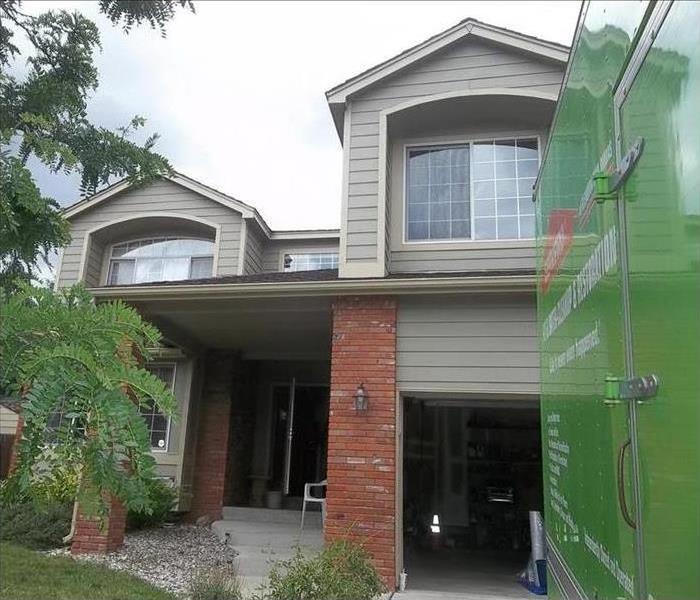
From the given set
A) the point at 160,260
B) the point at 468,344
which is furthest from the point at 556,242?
the point at 160,260

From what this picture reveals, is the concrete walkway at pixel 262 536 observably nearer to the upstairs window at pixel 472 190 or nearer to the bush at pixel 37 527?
the bush at pixel 37 527

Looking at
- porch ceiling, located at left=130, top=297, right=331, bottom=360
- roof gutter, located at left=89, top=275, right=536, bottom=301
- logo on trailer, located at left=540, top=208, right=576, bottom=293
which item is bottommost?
logo on trailer, located at left=540, top=208, right=576, bottom=293

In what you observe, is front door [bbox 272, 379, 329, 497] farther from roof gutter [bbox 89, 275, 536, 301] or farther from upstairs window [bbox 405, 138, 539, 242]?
upstairs window [bbox 405, 138, 539, 242]

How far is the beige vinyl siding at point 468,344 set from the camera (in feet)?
22.3

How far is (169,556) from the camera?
789 centimetres

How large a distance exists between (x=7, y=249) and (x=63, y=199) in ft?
5.68

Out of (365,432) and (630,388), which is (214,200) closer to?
(365,432)

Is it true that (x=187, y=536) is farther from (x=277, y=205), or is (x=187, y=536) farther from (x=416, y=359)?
(x=277, y=205)

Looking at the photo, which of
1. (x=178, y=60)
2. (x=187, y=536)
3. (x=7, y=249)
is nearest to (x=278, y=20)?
(x=178, y=60)

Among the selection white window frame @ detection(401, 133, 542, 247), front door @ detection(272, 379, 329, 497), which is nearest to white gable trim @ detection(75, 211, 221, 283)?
front door @ detection(272, 379, 329, 497)

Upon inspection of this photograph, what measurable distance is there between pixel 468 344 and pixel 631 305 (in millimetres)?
5225

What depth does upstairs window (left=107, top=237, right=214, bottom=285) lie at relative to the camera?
12.3 m

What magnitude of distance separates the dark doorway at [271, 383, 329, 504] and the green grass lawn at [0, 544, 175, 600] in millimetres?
5102

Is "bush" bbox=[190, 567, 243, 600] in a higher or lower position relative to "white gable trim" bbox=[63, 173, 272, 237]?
lower
